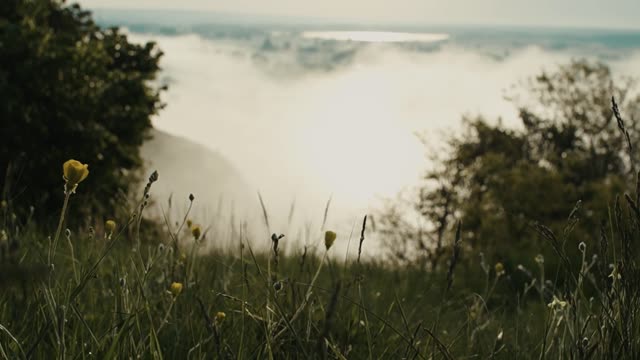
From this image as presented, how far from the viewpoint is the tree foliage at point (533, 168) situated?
2455cm

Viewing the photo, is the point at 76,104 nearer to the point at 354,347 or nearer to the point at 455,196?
the point at 354,347

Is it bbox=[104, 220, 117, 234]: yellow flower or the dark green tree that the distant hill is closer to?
the dark green tree

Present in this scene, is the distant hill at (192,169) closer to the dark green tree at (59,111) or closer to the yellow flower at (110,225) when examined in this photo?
the dark green tree at (59,111)

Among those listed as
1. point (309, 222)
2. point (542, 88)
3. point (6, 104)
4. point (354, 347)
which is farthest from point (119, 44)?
point (542, 88)

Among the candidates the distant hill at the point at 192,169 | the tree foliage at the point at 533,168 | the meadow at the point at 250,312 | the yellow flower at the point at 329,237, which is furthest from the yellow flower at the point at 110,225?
the distant hill at the point at 192,169

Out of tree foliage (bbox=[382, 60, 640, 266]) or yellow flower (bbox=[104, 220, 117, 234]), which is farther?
tree foliage (bbox=[382, 60, 640, 266])

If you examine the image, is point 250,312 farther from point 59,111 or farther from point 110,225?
point 59,111

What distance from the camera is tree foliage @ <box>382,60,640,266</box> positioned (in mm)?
24547

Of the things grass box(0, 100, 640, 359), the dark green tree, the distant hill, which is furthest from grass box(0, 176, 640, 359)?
the distant hill

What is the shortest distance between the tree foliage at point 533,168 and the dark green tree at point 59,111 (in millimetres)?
11813

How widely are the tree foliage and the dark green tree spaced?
11.8 meters

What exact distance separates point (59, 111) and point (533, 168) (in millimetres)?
17094

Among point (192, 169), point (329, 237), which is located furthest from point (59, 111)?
point (192, 169)

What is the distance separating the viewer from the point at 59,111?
538 inches
